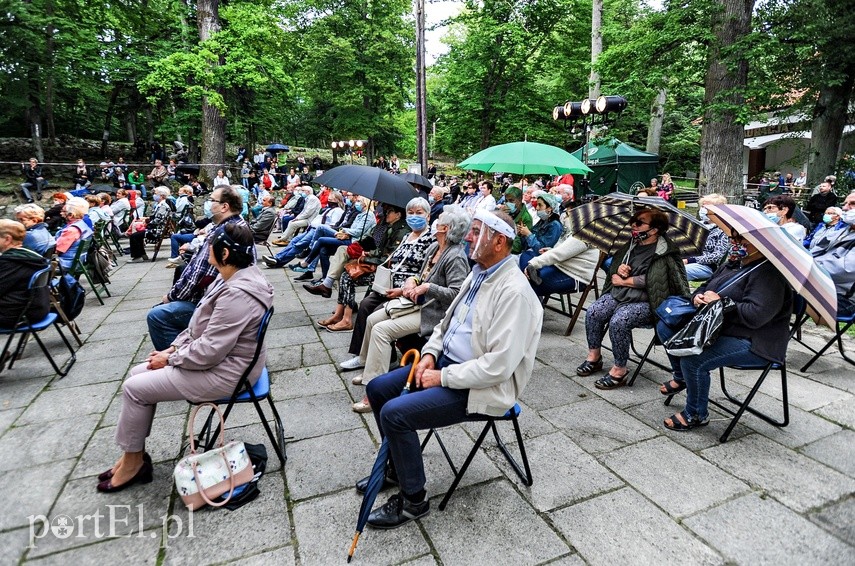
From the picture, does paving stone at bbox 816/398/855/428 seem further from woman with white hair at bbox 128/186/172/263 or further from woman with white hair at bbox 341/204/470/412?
woman with white hair at bbox 128/186/172/263

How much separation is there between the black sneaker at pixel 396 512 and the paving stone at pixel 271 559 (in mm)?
379

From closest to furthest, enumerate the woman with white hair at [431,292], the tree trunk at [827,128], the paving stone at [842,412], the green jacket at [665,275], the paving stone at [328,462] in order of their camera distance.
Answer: the paving stone at [328,462], the paving stone at [842,412], the woman with white hair at [431,292], the green jacket at [665,275], the tree trunk at [827,128]

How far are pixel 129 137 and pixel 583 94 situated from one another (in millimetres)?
27062

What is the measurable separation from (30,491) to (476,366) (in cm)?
258

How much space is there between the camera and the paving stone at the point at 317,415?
310 centimetres

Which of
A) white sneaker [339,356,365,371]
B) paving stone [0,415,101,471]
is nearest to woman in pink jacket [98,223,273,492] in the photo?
paving stone [0,415,101,471]

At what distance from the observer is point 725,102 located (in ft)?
25.6

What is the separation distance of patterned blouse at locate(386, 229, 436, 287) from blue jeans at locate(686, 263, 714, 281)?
140 inches

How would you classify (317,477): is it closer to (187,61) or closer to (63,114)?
(187,61)

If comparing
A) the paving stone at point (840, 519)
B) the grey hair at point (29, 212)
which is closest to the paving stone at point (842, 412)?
the paving stone at point (840, 519)

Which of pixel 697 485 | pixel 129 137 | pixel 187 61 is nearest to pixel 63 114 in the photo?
pixel 129 137

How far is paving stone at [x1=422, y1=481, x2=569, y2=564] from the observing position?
79.8 inches

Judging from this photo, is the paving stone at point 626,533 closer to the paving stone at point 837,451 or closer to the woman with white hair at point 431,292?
the paving stone at point 837,451

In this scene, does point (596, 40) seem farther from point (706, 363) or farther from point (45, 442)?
point (45, 442)
